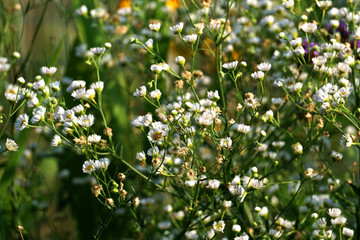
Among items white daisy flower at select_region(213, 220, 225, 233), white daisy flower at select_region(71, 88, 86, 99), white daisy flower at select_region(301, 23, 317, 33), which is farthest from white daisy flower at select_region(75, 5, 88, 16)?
white daisy flower at select_region(213, 220, 225, 233)

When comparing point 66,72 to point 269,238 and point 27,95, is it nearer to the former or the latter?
point 27,95

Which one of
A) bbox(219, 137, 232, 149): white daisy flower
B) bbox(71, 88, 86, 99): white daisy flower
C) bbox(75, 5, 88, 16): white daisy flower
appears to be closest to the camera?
bbox(219, 137, 232, 149): white daisy flower

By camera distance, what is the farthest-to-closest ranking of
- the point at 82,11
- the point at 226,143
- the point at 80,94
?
the point at 82,11, the point at 80,94, the point at 226,143

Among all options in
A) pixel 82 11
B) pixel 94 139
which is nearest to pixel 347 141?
pixel 94 139

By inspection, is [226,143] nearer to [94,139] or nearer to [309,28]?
[94,139]

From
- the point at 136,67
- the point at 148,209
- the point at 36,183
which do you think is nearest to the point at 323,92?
the point at 148,209

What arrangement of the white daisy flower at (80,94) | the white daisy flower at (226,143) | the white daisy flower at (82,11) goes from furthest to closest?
1. the white daisy flower at (82,11)
2. the white daisy flower at (80,94)
3. the white daisy flower at (226,143)

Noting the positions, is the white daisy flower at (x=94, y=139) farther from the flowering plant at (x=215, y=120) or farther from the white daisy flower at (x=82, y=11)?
the white daisy flower at (x=82, y=11)

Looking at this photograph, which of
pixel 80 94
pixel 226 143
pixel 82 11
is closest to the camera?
pixel 226 143

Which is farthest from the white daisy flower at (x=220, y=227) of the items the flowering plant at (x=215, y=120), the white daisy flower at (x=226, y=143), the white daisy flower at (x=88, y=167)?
the white daisy flower at (x=88, y=167)

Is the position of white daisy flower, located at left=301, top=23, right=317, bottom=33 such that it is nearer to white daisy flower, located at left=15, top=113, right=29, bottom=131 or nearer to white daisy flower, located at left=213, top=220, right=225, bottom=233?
white daisy flower, located at left=213, top=220, right=225, bottom=233

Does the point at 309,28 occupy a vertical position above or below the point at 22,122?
above
